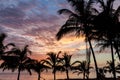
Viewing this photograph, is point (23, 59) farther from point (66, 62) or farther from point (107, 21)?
point (107, 21)

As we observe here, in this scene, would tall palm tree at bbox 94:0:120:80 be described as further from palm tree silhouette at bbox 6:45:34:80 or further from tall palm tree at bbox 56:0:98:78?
palm tree silhouette at bbox 6:45:34:80

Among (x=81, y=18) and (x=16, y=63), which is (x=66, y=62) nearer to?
(x=16, y=63)

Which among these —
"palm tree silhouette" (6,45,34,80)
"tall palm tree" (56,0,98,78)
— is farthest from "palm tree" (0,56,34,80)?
"tall palm tree" (56,0,98,78)

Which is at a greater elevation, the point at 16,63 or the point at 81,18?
the point at 81,18

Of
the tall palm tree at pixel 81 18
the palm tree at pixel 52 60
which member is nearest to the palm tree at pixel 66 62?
the palm tree at pixel 52 60

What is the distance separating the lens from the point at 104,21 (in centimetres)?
2648

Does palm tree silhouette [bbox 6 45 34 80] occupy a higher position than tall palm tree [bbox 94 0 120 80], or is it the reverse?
tall palm tree [bbox 94 0 120 80]

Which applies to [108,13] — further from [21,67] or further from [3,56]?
[21,67]

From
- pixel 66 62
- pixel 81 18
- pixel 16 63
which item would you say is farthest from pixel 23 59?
pixel 81 18

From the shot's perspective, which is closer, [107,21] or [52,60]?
[107,21]

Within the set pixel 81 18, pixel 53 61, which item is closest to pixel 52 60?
pixel 53 61

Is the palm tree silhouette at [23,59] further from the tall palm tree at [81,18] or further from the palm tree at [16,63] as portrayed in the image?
the tall palm tree at [81,18]

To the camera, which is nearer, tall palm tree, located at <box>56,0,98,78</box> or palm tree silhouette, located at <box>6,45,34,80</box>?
tall palm tree, located at <box>56,0,98,78</box>

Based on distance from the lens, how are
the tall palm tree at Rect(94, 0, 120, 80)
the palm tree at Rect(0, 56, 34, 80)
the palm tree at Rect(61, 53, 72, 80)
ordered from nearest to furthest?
the tall palm tree at Rect(94, 0, 120, 80) → the palm tree at Rect(0, 56, 34, 80) → the palm tree at Rect(61, 53, 72, 80)
